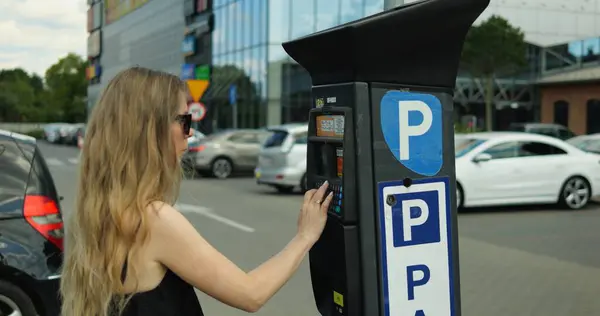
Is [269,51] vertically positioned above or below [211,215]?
above

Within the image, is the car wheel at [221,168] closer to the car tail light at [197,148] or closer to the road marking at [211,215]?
the car tail light at [197,148]

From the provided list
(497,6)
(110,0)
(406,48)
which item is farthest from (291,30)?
(406,48)

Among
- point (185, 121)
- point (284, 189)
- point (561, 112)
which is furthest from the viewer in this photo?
point (561, 112)

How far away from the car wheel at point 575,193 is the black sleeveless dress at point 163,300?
480 inches

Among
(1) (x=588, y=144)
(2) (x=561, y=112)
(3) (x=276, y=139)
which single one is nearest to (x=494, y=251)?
(3) (x=276, y=139)

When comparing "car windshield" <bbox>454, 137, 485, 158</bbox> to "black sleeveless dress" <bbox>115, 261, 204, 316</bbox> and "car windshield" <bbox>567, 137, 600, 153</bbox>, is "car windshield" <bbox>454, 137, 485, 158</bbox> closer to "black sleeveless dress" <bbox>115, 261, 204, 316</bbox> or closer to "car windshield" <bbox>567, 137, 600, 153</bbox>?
"car windshield" <bbox>567, 137, 600, 153</bbox>

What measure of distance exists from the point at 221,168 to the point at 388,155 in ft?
62.2

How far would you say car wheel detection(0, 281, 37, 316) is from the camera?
4379mm

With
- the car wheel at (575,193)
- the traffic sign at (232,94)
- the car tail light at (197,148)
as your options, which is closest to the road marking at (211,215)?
the car wheel at (575,193)

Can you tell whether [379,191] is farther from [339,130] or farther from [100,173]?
[100,173]

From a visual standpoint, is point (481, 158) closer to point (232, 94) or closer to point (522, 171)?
point (522, 171)

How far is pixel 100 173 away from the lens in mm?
2033

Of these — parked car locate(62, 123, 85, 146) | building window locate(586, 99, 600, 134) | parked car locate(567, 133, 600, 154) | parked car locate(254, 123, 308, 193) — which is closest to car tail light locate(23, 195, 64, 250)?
parked car locate(254, 123, 308, 193)

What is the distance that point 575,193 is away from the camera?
1311 cm
